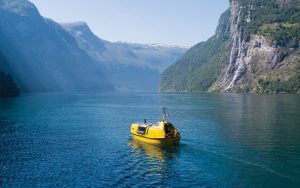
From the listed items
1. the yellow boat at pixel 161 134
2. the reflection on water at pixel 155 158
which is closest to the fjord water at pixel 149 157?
the reflection on water at pixel 155 158

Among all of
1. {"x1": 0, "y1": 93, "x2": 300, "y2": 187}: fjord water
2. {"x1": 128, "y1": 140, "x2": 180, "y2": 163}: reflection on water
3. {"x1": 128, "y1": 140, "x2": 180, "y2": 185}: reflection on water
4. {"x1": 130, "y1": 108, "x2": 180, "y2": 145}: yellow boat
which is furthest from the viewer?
{"x1": 130, "y1": 108, "x2": 180, "y2": 145}: yellow boat

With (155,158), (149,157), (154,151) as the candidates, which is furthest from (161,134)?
(155,158)

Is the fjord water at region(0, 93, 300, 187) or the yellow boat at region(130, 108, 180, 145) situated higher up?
the yellow boat at region(130, 108, 180, 145)

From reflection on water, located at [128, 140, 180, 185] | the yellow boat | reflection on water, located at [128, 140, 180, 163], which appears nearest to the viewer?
reflection on water, located at [128, 140, 180, 185]

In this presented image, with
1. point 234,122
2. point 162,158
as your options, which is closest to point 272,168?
point 162,158

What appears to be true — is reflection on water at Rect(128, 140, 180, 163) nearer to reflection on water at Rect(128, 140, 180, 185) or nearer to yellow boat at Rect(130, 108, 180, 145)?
reflection on water at Rect(128, 140, 180, 185)

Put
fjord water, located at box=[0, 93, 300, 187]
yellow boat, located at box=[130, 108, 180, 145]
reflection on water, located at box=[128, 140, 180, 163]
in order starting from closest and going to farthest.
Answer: fjord water, located at box=[0, 93, 300, 187] → reflection on water, located at box=[128, 140, 180, 163] → yellow boat, located at box=[130, 108, 180, 145]

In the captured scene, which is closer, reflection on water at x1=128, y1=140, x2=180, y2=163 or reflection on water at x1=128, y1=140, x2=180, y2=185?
reflection on water at x1=128, y1=140, x2=180, y2=185

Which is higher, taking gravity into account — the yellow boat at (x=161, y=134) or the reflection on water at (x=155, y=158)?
the yellow boat at (x=161, y=134)

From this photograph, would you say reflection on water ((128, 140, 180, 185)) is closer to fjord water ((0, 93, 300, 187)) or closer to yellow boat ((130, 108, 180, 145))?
fjord water ((0, 93, 300, 187))

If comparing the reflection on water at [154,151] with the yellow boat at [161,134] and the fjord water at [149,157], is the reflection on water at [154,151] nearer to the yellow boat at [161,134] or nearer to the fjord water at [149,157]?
the fjord water at [149,157]

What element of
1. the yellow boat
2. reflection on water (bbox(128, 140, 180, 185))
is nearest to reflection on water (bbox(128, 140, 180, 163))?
reflection on water (bbox(128, 140, 180, 185))

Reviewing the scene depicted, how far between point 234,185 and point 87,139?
43244 millimetres

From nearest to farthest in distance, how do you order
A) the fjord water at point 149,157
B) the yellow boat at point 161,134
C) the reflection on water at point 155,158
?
the fjord water at point 149,157 → the reflection on water at point 155,158 → the yellow boat at point 161,134
